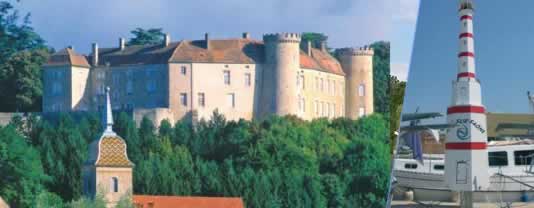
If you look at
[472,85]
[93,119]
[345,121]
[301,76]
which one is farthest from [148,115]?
[472,85]

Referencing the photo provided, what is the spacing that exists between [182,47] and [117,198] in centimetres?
138

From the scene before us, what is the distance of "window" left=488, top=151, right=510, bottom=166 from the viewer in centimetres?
539

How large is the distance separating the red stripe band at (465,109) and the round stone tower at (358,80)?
182 centimetres

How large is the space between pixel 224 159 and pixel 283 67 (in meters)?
1.40

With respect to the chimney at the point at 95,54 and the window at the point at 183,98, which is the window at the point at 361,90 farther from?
the chimney at the point at 95,54

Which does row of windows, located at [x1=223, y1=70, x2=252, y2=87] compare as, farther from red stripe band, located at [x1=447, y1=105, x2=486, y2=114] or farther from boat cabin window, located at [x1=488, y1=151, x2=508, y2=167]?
boat cabin window, located at [x1=488, y1=151, x2=508, y2=167]

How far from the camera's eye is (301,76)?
9.60 meters

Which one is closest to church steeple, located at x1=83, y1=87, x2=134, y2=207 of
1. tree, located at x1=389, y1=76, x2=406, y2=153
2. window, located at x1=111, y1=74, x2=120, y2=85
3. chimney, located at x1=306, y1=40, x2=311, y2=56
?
window, located at x1=111, y1=74, x2=120, y2=85

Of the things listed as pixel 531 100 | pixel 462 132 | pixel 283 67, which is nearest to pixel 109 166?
pixel 283 67

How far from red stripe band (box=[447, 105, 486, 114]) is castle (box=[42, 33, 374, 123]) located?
1819 mm

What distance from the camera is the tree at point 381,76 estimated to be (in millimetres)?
7609

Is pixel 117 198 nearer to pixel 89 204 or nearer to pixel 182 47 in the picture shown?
pixel 89 204

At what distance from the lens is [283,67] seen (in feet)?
30.3

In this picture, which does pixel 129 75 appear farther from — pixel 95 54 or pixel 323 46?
pixel 323 46
